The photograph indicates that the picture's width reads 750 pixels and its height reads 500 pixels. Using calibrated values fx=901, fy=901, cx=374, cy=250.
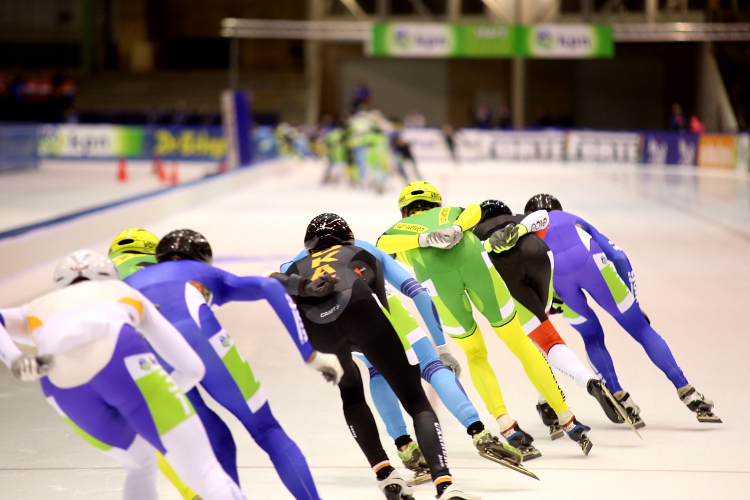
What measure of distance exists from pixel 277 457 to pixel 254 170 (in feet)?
62.1

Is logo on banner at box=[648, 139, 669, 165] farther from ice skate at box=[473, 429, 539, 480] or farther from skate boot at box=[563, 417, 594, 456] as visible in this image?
ice skate at box=[473, 429, 539, 480]

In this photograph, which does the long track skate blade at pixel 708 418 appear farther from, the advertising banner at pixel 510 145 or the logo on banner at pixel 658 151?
the advertising banner at pixel 510 145

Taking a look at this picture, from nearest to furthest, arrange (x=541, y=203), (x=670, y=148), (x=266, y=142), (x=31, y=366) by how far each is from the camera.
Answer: (x=31, y=366)
(x=541, y=203)
(x=670, y=148)
(x=266, y=142)

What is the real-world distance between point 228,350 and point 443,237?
1298 mm

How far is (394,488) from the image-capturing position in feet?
11.3

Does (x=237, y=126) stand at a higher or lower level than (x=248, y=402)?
higher

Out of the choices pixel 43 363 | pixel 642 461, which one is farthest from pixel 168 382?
pixel 642 461

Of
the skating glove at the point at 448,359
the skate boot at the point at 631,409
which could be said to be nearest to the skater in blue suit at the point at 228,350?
the skating glove at the point at 448,359

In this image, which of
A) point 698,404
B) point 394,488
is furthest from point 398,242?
point 698,404

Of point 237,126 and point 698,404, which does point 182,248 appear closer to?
point 698,404

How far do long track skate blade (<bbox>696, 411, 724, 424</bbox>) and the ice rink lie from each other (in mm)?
30

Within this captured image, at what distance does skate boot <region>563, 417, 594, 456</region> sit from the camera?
399 centimetres

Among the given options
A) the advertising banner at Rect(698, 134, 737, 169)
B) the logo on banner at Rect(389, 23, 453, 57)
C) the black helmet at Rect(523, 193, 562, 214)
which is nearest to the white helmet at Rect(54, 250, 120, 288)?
the black helmet at Rect(523, 193, 562, 214)

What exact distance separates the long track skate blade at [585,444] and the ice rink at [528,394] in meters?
0.06
